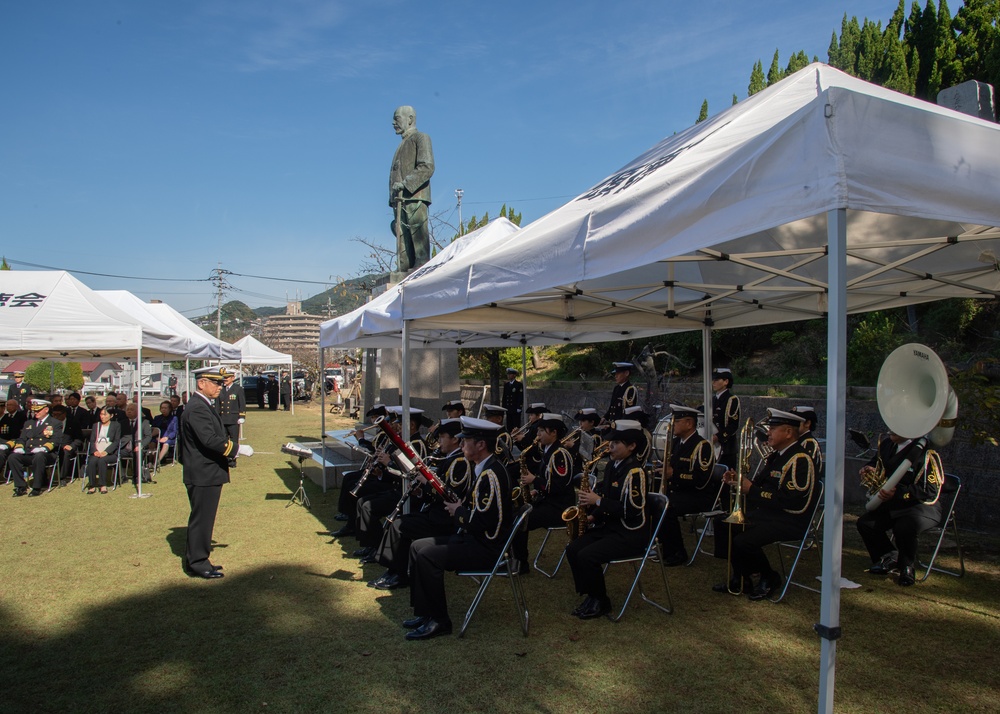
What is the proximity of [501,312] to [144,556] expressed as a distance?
182 inches

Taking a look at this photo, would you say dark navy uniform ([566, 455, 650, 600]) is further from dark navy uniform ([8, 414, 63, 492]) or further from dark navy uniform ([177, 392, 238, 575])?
dark navy uniform ([8, 414, 63, 492])

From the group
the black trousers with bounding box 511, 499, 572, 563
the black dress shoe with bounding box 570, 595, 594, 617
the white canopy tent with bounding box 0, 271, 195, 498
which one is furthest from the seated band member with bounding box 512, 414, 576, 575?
the white canopy tent with bounding box 0, 271, 195, 498

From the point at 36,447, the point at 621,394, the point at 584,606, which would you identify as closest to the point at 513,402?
the point at 621,394

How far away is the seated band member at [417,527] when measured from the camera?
5.65m

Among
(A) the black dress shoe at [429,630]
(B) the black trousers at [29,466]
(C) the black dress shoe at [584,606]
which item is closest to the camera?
(A) the black dress shoe at [429,630]

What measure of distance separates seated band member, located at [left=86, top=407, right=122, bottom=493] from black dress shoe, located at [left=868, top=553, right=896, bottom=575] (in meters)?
10.9

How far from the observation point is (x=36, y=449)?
34.7 feet

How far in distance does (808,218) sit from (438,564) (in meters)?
3.59

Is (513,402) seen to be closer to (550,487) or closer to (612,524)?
(550,487)

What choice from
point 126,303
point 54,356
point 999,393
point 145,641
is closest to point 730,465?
point 999,393

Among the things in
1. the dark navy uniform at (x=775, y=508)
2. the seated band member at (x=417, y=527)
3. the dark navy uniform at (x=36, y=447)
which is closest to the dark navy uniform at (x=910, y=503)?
the dark navy uniform at (x=775, y=508)

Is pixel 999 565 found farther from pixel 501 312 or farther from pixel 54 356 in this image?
pixel 54 356

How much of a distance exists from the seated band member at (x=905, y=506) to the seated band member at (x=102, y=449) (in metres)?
11.0

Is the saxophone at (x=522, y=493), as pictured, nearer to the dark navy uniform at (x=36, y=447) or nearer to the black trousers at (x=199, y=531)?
the black trousers at (x=199, y=531)
